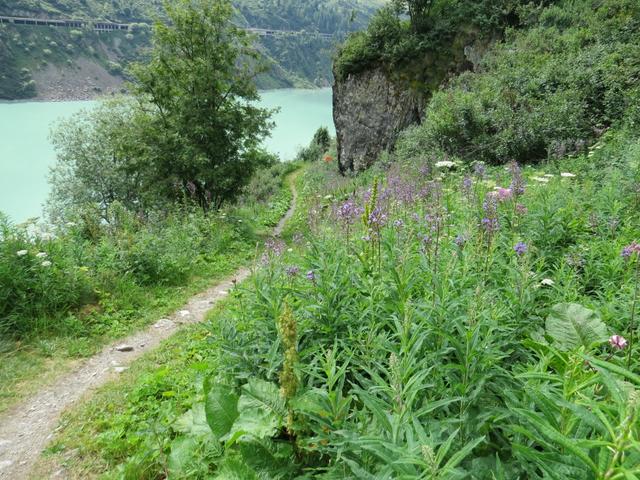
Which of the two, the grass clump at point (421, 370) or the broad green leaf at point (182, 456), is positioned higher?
the grass clump at point (421, 370)

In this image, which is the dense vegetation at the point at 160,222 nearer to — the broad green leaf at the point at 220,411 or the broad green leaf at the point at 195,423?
the broad green leaf at the point at 195,423

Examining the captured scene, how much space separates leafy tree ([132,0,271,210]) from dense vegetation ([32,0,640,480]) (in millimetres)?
8833

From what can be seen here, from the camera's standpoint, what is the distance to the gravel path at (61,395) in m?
3.81

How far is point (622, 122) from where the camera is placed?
10578 mm

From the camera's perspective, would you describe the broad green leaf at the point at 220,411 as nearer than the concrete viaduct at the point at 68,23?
Yes

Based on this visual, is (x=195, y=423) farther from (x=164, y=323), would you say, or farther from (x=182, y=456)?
(x=164, y=323)

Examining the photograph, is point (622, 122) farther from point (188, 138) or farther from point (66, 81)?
point (66, 81)

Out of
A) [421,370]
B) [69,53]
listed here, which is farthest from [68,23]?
[421,370]

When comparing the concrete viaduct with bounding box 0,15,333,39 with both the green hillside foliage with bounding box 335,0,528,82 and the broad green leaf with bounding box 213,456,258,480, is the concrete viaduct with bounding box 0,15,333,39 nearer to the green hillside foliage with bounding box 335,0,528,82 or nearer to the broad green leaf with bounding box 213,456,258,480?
the green hillside foliage with bounding box 335,0,528,82

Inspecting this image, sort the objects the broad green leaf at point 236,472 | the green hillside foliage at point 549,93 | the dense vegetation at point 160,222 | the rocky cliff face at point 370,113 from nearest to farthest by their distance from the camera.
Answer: the broad green leaf at point 236,472 < the dense vegetation at point 160,222 < the green hillside foliage at point 549,93 < the rocky cliff face at point 370,113

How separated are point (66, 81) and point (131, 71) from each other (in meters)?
128

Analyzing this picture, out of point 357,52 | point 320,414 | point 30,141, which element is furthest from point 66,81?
point 320,414

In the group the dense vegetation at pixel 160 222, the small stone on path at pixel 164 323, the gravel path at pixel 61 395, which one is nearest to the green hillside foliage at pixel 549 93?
the dense vegetation at pixel 160 222

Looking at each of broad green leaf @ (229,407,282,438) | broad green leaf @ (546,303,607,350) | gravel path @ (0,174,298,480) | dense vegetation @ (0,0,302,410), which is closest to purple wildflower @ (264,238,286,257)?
broad green leaf @ (229,407,282,438)
